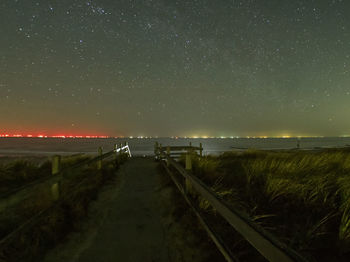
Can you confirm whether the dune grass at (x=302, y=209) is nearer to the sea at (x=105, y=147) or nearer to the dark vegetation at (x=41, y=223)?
the dark vegetation at (x=41, y=223)

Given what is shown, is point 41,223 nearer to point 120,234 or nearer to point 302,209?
point 120,234

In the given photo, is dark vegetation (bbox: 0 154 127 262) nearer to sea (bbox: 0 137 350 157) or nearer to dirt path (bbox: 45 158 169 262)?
dirt path (bbox: 45 158 169 262)

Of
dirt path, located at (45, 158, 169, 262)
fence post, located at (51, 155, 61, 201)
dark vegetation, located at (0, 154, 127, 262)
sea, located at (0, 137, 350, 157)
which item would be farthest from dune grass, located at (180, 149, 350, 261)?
sea, located at (0, 137, 350, 157)

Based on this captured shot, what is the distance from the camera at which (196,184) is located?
11.5ft

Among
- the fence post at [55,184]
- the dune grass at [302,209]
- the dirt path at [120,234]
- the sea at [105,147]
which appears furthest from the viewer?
the sea at [105,147]

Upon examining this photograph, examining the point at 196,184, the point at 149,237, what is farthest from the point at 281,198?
the point at 149,237

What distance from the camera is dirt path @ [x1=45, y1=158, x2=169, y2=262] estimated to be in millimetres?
2898

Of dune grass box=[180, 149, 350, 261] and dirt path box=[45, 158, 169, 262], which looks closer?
dune grass box=[180, 149, 350, 261]

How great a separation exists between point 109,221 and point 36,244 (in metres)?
1.34

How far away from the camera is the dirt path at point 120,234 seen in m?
2.90

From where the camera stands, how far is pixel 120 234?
11.5 ft

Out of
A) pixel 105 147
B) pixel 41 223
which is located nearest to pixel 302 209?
pixel 41 223

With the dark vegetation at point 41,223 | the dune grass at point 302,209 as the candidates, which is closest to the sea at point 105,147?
the dark vegetation at point 41,223

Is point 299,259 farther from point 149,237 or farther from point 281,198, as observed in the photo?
point 281,198
